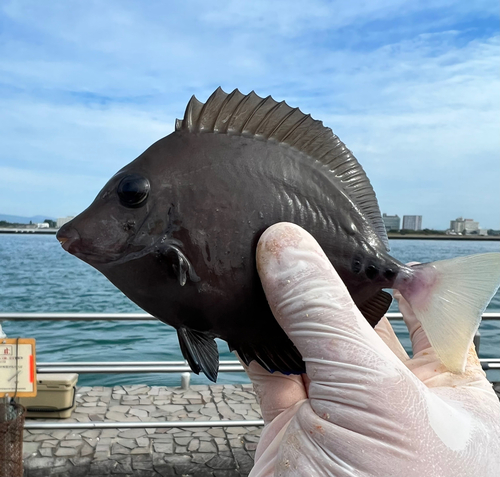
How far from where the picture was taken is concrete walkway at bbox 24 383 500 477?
13.8 ft

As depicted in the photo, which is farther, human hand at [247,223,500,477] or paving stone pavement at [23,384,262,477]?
paving stone pavement at [23,384,262,477]

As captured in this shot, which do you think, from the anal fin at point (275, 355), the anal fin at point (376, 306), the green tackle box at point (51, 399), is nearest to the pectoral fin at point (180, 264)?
the anal fin at point (275, 355)

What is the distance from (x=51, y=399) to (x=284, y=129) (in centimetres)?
463

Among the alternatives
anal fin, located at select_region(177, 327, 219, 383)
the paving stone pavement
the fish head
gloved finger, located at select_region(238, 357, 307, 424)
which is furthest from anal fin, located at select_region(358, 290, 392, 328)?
the paving stone pavement

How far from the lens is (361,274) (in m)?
1.53

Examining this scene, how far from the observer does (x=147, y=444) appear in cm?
462

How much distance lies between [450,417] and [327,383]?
1.35 feet

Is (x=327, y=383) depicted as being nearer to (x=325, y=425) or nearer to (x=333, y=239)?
(x=325, y=425)

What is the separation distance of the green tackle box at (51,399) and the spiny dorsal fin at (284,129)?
4412 millimetres

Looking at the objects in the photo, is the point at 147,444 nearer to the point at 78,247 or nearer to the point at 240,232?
the point at 78,247

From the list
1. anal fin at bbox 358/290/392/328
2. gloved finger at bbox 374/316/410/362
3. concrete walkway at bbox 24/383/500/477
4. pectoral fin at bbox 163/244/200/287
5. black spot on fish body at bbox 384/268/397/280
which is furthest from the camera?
concrete walkway at bbox 24/383/500/477

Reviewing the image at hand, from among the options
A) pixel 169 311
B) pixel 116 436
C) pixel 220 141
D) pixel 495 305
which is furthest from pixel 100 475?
pixel 495 305

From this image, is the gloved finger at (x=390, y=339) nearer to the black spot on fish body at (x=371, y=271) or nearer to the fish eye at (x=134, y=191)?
the black spot on fish body at (x=371, y=271)

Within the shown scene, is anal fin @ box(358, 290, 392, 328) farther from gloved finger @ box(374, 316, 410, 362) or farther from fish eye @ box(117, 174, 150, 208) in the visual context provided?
fish eye @ box(117, 174, 150, 208)
